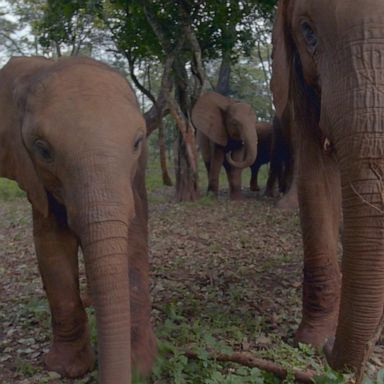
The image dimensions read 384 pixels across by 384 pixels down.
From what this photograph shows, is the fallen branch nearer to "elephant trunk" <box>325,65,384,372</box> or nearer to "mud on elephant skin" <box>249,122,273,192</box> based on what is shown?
"elephant trunk" <box>325,65,384,372</box>

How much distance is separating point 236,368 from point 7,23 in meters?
24.0

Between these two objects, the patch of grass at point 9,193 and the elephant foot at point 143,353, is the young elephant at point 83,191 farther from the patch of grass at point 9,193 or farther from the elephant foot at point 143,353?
the patch of grass at point 9,193

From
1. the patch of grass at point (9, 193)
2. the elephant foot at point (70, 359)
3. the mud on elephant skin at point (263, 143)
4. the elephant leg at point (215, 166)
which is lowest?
the elephant foot at point (70, 359)

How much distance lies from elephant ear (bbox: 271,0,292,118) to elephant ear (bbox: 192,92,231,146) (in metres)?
9.15

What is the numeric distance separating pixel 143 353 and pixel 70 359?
472mm

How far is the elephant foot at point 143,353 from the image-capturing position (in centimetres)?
379

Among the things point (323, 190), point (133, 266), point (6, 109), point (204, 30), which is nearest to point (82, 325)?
point (133, 266)

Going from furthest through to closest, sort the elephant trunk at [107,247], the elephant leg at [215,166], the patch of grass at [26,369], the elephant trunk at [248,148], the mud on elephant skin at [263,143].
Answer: the mud on elephant skin at [263,143]
the elephant leg at [215,166]
the elephant trunk at [248,148]
the patch of grass at [26,369]
the elephant trunk at [107,247]

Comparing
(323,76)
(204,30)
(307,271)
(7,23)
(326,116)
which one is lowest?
(307,271)

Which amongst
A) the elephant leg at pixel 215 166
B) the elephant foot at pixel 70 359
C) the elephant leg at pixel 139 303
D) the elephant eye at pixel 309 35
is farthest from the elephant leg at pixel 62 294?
the elephant leg at pixel 215 166

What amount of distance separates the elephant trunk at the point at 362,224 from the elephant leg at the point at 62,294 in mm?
1677

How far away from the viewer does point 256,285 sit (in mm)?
5859

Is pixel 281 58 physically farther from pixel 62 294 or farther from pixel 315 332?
pixel 62 294

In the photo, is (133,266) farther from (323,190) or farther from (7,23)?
(7,23)
